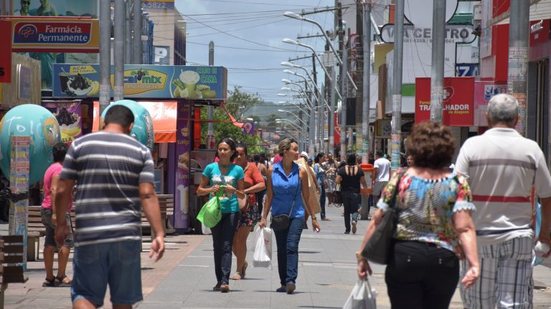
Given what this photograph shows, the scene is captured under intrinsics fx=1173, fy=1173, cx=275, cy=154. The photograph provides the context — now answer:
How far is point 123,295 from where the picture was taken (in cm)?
790

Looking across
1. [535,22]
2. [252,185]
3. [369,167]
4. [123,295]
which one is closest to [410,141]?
[123,295]

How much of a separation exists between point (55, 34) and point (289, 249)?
47.2 feet

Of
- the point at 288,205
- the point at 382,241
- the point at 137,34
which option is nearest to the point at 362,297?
the point at 382,241

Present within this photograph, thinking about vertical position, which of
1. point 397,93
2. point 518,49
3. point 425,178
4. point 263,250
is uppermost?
point 518,49

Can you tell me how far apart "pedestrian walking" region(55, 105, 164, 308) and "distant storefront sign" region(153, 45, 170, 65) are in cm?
8000

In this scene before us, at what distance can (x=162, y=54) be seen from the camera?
89062 millimetres

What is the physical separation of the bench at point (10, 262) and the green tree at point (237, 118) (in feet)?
131

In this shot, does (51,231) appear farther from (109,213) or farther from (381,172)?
(381,172)

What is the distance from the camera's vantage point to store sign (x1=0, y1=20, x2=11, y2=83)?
14.4 meters

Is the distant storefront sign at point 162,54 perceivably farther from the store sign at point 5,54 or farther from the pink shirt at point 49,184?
the pink shirt at point 49,184

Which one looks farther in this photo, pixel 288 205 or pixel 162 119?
pixel 162 119

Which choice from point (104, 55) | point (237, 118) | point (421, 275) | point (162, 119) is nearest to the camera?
point (421, 275)

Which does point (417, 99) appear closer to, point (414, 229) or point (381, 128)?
point (414, 229)

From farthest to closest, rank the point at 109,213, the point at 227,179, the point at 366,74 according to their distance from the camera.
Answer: the point at 366,74
the point at 227,179
the point at 109,213
